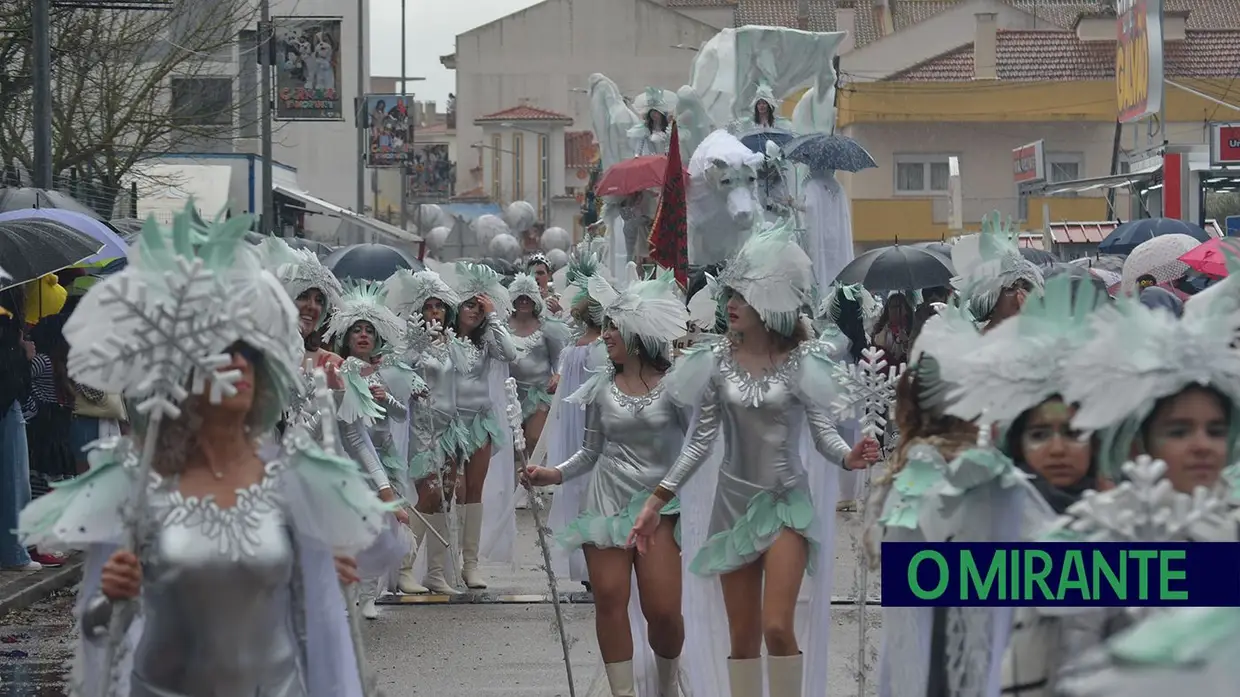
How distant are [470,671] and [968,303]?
9.84 ft

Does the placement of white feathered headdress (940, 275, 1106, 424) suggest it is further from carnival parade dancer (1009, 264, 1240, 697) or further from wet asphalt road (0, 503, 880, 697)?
wet asphalt road (0, 503, 880, 697)

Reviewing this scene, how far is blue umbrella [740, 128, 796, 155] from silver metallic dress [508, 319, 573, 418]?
7.80ft

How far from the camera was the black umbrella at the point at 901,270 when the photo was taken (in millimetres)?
16625

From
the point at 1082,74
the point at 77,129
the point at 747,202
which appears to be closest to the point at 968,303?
the point at 747,202

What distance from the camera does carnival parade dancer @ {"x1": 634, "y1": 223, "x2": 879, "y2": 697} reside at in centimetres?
792

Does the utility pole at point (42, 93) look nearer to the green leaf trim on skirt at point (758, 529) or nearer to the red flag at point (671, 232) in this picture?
the red flag at point (671, 232)

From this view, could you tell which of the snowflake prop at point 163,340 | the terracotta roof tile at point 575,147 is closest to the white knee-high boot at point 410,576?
the snowflake prop at point 163,340

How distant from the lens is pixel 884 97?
54219 mm

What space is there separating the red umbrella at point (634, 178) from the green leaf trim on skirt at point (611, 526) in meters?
10.1

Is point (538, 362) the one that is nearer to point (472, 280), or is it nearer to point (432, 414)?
point (472, 280)

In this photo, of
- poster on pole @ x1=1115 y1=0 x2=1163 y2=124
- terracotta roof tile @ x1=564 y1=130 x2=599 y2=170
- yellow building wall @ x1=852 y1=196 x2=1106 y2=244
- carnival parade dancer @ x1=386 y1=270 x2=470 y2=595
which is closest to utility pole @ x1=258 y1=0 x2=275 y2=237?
poster on pole @ x1=1115 y1=0 x2=1163 y2=124

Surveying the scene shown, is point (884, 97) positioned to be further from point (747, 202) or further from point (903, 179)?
point (747, 202)

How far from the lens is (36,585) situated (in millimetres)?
12781

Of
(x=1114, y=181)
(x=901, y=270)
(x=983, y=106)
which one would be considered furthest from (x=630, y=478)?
(x=983, y=106)
